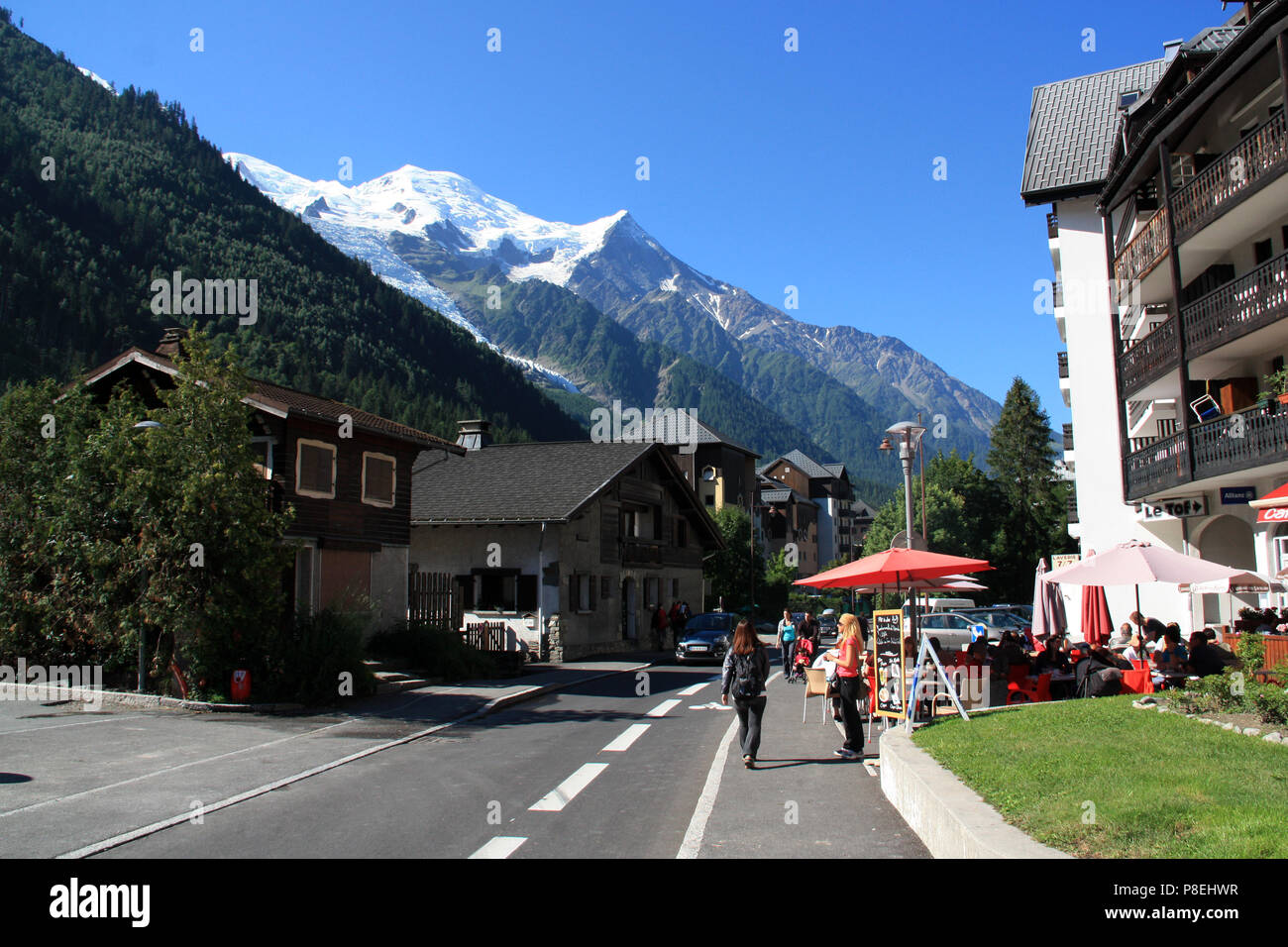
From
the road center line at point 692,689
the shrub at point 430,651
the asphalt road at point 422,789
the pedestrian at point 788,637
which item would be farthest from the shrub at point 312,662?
the pedestrian at point 788,637

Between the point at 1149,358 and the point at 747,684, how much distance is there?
18.6m

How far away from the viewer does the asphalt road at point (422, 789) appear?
697cm

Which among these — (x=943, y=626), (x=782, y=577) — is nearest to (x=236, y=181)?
(x=782, y=577)

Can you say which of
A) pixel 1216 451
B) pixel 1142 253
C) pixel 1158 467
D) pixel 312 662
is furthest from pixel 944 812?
pixel 1142 253

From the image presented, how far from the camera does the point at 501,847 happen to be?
22.4ft

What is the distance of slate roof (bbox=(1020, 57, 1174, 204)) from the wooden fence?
974 inches

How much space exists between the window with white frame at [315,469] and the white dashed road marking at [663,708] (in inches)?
348

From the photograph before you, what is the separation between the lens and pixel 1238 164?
1908 centimetres

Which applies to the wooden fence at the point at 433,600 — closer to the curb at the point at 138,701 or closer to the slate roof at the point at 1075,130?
the curb at the point at 138,701

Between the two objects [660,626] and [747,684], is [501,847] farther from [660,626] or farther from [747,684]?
[660,626]

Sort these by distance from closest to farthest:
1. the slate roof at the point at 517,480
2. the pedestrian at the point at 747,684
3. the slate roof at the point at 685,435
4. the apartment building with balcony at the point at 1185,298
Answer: the pedestrian at the point at 747,684, the apartment building with balcony at the point at 1185,298, the slate roof at the point at 517,480, the slate roof at the point at 685,435
